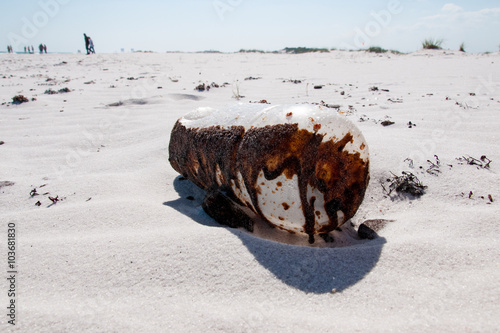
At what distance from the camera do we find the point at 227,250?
1.56 metres

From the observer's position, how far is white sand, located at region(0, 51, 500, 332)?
1.23 meters

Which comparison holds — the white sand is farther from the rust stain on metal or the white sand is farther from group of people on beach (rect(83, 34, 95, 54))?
group of people on beach (rect(83, 34, 95, 54))

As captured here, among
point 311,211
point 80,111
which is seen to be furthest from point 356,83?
point 311,211

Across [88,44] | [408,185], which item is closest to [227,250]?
[408,185]

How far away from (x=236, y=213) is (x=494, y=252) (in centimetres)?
127

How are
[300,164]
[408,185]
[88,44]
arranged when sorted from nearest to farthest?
[300,164] → [408,185] → [88,44]

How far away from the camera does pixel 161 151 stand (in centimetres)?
321

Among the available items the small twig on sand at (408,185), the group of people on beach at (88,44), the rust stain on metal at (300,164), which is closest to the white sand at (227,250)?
the small twig on sand at (408,185)

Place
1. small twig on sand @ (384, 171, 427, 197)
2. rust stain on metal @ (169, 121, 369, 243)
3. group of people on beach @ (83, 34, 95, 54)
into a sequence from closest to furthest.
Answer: rust stain on metal @ (169, 121, 369, 243)
small twig on sand @ (384, 171, 427, 197)
group of people on beach @ (83, 34, 95, 54)

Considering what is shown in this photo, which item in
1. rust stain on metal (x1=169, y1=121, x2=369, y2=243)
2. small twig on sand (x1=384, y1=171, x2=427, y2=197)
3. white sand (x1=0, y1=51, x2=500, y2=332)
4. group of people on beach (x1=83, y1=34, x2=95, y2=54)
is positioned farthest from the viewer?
group of people on beach (x1=83, y1=34, x2=95, y2=54)

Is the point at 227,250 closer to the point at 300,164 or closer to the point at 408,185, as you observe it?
the point at 300,164

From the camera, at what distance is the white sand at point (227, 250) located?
1.23m

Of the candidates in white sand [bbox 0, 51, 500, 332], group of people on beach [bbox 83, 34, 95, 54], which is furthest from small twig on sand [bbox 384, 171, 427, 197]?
group of people on beach [bbox 83, 34, 95, 54]

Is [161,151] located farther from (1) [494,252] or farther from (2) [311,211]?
(1) [494,252]
